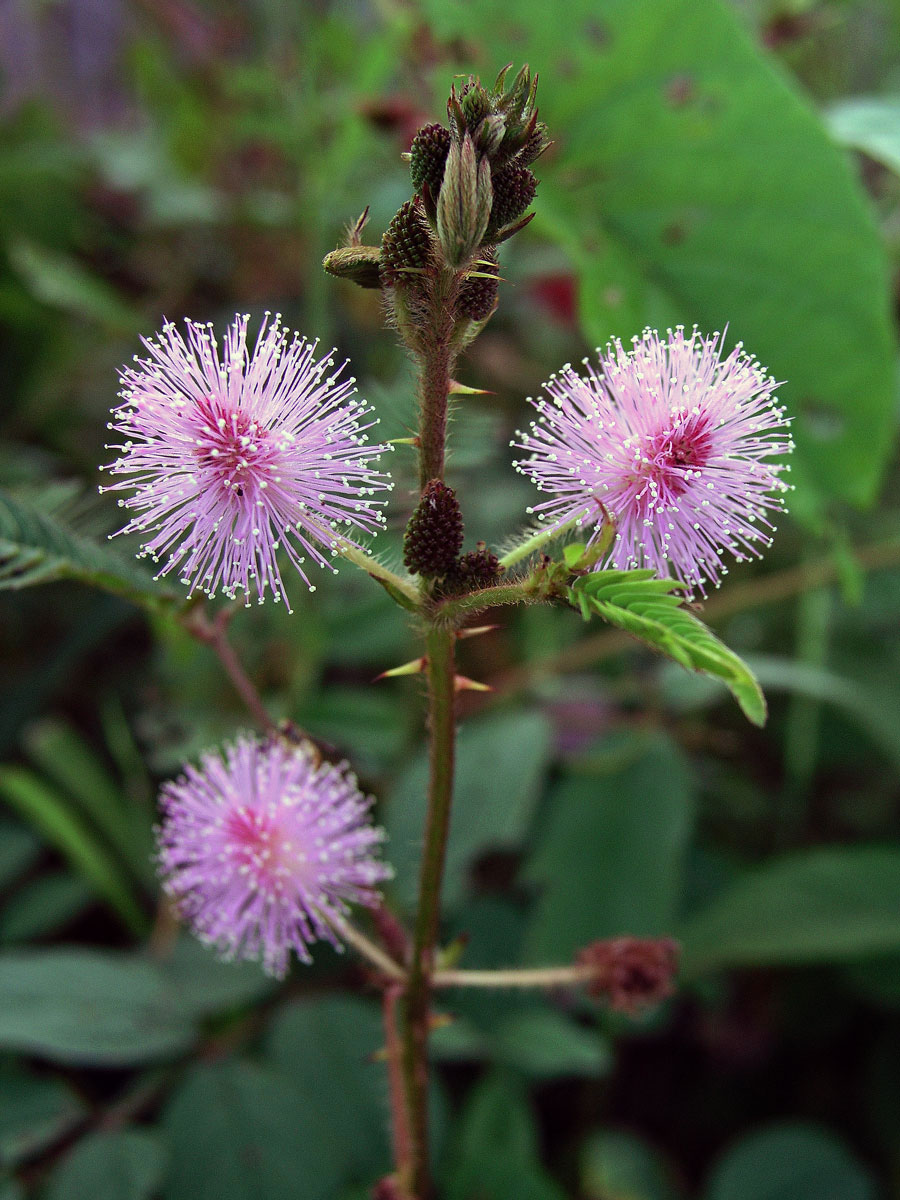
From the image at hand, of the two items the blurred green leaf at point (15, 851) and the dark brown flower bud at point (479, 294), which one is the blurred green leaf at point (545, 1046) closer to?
the blurred green leaf at point (15, 851)

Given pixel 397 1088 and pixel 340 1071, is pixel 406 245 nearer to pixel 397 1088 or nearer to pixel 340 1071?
pixel 397 1088

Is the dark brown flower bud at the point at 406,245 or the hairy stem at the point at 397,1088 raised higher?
the dark brown flower bud at the point at 406,245

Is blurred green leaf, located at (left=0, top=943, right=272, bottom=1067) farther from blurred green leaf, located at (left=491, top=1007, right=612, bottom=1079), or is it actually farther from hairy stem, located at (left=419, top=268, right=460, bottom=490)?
hairy stem, located at (left=419, top=268, right=460, bottom=490)

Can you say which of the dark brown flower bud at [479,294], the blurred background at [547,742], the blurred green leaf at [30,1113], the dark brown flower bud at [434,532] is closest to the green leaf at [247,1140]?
the blurred background at [547,742]

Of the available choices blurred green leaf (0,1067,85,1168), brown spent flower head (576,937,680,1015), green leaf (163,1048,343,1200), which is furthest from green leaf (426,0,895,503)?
blurred green leaf (0,1067,85,1168)

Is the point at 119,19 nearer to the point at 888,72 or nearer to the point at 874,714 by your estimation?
the point at 888,72

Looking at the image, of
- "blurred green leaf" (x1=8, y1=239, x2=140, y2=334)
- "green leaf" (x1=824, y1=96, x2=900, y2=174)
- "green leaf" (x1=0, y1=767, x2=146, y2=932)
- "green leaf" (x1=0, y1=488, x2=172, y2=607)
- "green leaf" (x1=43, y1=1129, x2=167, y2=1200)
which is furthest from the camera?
"blurred green leaf" (x1=8, y1=239, x2=140, y2=334)
